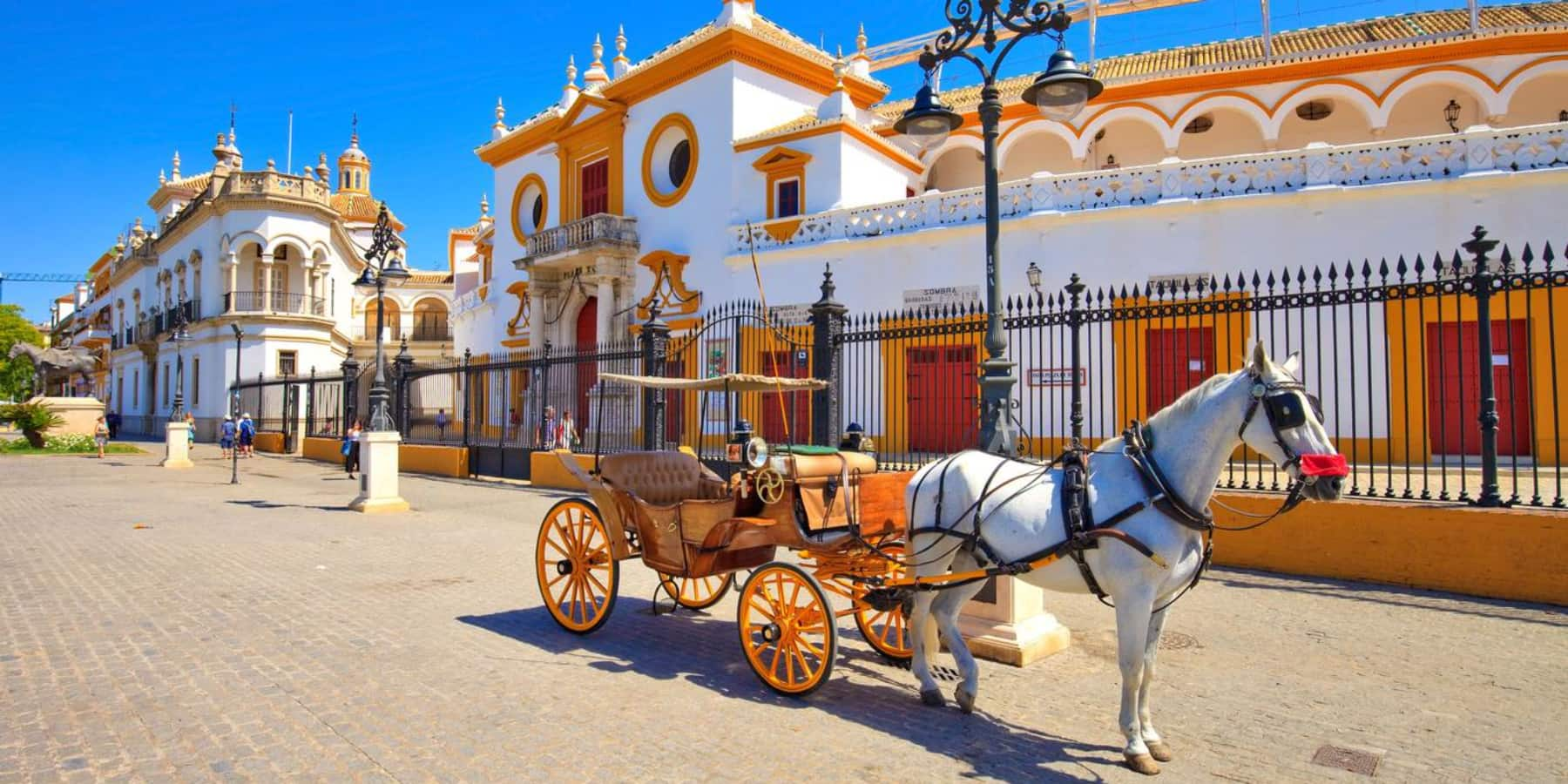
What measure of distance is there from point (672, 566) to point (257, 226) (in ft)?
136

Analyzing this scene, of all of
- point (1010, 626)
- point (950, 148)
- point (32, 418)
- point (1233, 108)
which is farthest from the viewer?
point (32, 418)

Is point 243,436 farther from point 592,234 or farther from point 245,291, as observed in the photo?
point 245,291

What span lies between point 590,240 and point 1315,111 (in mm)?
19352

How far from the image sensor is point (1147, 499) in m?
4.09

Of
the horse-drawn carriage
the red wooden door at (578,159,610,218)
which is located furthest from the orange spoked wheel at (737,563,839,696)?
the red wooden door at (578,159,610,218)

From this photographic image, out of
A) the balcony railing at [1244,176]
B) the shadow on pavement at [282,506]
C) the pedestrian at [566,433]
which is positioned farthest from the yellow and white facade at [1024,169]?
the shadow on pavement at [282,506]

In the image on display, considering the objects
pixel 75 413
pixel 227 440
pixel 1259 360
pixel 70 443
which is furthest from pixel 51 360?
pixel 1259 360

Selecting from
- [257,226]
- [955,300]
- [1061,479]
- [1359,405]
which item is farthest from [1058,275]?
[257,226]

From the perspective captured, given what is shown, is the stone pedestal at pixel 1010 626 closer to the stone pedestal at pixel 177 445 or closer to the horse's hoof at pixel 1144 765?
the horse's hoof at pixel 1144 765

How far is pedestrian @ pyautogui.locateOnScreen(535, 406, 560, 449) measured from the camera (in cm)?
Result: 1669

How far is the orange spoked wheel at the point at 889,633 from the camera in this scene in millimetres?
5566

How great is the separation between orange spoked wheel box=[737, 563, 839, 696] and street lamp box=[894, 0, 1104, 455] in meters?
1.72

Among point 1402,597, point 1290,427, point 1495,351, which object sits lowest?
point 1402,597

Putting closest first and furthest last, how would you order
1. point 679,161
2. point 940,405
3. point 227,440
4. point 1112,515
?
point 1112,515 < point 940,405 < point 679,161 < point 227,440
